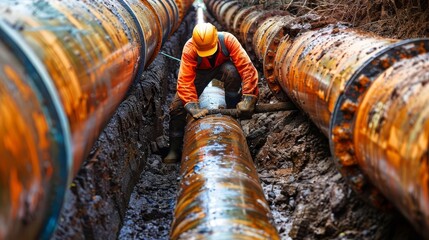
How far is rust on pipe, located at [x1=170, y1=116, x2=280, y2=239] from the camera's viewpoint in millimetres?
2617

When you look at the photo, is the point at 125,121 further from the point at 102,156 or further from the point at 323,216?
the point at 323,216

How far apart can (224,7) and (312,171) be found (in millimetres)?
8700

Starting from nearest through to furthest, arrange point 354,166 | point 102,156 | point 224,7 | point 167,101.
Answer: point 354,166 < point 102,156 < point 167,101 < point 224,7

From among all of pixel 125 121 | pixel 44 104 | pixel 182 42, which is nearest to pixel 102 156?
pixel 125 121

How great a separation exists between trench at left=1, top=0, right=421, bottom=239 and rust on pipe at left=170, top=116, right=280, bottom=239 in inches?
17.8

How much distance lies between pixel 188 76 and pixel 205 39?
1.47ft

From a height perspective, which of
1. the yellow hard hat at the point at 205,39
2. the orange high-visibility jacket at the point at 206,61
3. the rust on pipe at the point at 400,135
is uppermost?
the rust on pipe at the point at 400,135

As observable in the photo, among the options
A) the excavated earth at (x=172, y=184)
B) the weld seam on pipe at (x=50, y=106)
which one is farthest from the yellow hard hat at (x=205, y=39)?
the weld seam on pipe at (x=50, y=106)

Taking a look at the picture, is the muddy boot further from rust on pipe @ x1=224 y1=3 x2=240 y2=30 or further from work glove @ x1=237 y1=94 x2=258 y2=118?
rust on pipe @ x1=224 y1=3 x2=240 y2=30

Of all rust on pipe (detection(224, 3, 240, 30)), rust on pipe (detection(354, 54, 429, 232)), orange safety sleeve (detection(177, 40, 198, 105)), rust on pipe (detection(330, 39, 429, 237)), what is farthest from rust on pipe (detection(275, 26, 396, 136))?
rust on pipe (detection(224, 3, 240, 30))

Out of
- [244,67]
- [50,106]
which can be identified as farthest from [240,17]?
[50,106]

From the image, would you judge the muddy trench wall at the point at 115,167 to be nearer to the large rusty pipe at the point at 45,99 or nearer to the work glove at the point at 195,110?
the large rusty pipe at the point at 45,99

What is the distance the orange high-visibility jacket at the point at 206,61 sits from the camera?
493 cm

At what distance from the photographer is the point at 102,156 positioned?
3502 mm
